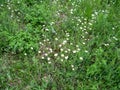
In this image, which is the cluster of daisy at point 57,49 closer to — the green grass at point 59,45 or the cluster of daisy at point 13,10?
the green grass at point 59,45

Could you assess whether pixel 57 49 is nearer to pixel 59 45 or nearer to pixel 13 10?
pixel 59 45

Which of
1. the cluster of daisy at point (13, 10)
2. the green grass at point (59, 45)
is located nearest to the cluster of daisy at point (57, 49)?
the green grass at point (59, 45)

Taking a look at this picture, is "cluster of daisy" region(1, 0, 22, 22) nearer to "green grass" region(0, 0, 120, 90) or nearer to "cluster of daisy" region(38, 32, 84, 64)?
"green grass" region(0, 0, 120, 90)

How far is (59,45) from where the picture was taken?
483 cm

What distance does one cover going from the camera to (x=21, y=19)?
17.7 feet

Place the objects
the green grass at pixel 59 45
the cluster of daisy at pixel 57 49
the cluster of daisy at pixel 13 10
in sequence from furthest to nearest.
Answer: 1. the cluster of daisy at pixel 13 10
2. the cluster of daisy at pixel 57 49
3. the green grass at pixel 59 45

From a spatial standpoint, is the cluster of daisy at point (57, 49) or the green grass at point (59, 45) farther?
the cluster of daisy at point (57, 49)

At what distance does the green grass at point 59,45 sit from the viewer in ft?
14.0

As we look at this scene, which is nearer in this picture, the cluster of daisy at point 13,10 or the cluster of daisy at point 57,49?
the cluster of daisy at point 57,49

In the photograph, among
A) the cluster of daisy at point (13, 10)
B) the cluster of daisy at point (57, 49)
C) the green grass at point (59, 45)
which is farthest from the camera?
the cluster of daisy at point (13, 10)

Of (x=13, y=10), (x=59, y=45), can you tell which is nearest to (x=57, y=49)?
(x=59, y=45)

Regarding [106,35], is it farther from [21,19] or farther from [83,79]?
[21,19]

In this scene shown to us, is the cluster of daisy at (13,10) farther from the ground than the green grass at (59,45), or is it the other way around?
the cluster of daisy at (13,10)

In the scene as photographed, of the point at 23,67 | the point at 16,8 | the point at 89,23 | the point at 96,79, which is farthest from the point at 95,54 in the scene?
the point at 16,8
